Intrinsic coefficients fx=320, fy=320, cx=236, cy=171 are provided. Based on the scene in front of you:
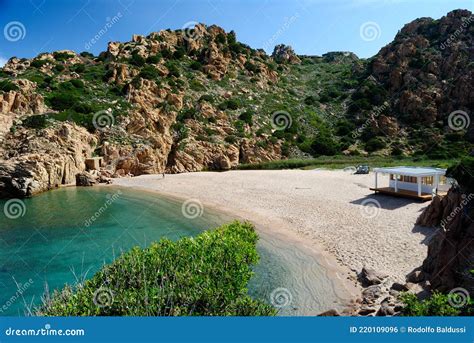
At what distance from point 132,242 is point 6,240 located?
24.9 feet

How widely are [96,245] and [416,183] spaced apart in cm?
2183

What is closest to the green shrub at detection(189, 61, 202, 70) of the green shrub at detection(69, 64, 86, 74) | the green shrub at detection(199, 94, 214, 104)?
the green shrub at detection(199, 94, 214, 104)

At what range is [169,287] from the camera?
28.6ft

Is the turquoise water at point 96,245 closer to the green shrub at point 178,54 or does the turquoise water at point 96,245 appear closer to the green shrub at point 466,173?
the green shrub at point 466,173

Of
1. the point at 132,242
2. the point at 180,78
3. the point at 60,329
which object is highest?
the point at 180,78

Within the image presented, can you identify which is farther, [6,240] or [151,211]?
[151,211]

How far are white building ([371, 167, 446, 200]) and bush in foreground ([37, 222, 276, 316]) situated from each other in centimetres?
1680

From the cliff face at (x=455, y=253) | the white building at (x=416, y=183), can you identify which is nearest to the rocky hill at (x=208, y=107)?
the white building at (x=416, y=183)

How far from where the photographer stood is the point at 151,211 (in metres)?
25.5

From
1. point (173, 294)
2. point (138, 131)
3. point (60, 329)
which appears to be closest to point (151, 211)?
point (173, 294)

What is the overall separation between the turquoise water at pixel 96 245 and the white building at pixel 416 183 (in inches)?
455

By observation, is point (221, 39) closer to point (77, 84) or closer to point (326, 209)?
point (77, 84)

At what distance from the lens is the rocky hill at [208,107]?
134 feet

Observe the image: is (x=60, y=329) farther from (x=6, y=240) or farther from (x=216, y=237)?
(x=6, y=240)
